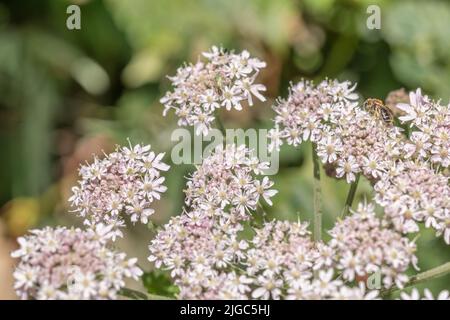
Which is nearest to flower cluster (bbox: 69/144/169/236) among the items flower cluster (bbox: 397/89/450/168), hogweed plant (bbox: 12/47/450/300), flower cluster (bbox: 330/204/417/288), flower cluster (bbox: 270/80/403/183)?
hogweed plant (bbox: 12/47/450/300)

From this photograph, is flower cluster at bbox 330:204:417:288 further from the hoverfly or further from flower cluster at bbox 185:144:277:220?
the hoverfly

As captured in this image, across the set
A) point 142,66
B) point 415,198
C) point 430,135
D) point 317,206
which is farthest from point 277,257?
point 142,66

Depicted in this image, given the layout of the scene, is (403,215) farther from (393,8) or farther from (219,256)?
(393,8)

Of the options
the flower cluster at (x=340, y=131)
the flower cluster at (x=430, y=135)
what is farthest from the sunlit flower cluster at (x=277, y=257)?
the flower cluster at (x=430, y=135)

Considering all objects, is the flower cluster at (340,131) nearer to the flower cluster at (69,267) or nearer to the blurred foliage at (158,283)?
the blurred foliage at (158,283)

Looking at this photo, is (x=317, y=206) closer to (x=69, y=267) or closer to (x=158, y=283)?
(x=158, y=283)
